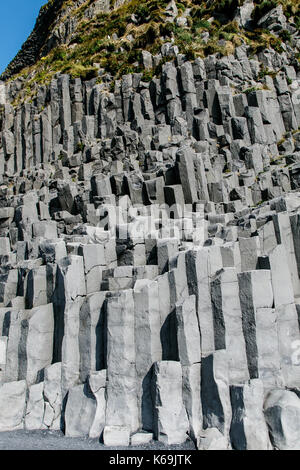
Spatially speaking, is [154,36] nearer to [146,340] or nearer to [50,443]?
[146,340]

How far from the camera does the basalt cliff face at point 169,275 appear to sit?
327 inches

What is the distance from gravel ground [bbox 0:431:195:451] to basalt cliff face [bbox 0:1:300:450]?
19 cm

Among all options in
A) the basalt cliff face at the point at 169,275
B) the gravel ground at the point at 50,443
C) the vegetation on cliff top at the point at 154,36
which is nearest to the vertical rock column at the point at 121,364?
the basalt cliff face at the point at 169,275

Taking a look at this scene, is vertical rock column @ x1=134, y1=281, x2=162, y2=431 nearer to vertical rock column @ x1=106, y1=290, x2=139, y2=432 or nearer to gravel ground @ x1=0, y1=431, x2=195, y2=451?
vertical rock column @ x1=106, y1=290, x2=139, y2=432

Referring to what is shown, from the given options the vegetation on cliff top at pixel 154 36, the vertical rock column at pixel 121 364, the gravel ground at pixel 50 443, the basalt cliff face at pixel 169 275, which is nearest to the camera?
the gravel ground at pixel 50 443

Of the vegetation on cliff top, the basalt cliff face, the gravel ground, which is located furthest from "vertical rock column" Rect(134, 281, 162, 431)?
the vegetation on cliff top

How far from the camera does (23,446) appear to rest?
8148 mm

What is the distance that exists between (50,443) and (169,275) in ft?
13.8

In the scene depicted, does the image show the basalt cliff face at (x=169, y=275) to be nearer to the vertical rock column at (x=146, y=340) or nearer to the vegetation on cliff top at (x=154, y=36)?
the vertical rock column at (x=146, y=340)

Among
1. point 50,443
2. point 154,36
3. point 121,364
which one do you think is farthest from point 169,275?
point 154,36

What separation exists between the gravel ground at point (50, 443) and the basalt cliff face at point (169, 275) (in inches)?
7.5

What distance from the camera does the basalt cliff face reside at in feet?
27.2

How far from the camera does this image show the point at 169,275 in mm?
9586
